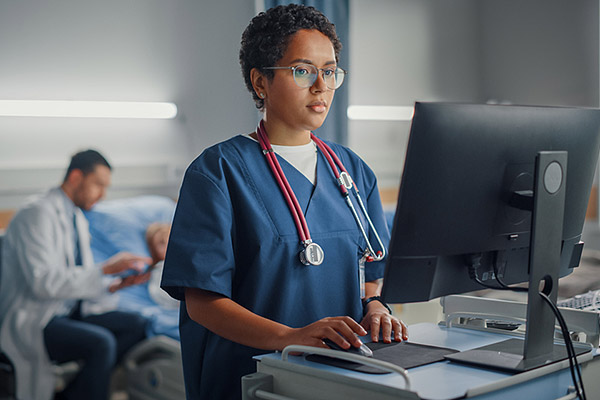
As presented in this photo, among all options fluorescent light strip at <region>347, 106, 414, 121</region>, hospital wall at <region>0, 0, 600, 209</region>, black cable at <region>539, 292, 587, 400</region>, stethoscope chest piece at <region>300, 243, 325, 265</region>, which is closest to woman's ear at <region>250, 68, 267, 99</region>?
stethoscope chest piece at <region>300, 243, 325, 265</region>

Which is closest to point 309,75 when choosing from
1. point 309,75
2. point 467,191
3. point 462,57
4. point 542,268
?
point 309,75

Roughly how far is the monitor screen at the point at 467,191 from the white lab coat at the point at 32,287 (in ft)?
6.32

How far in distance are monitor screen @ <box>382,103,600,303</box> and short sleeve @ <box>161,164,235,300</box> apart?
1.12ft

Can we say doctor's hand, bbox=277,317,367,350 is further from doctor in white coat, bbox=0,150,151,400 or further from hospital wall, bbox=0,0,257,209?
hospital wall, bbox=0,0,257,209

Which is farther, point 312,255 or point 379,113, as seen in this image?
point 379,113

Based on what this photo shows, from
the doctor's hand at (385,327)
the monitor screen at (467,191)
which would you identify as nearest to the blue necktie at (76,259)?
the doctor's hand at (385,327)

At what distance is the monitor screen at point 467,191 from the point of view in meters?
0.97

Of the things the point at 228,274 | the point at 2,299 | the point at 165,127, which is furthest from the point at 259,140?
the point at 165,127

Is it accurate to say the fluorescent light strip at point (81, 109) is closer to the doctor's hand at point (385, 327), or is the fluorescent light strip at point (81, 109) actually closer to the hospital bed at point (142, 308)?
the hospital bed at point (142, 308)

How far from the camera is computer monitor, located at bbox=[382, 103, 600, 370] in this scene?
0.97 m

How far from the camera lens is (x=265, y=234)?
1.29 m

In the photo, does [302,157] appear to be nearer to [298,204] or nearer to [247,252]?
[298,204]

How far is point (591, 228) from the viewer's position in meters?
3.48

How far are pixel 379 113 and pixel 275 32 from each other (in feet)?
7.76
